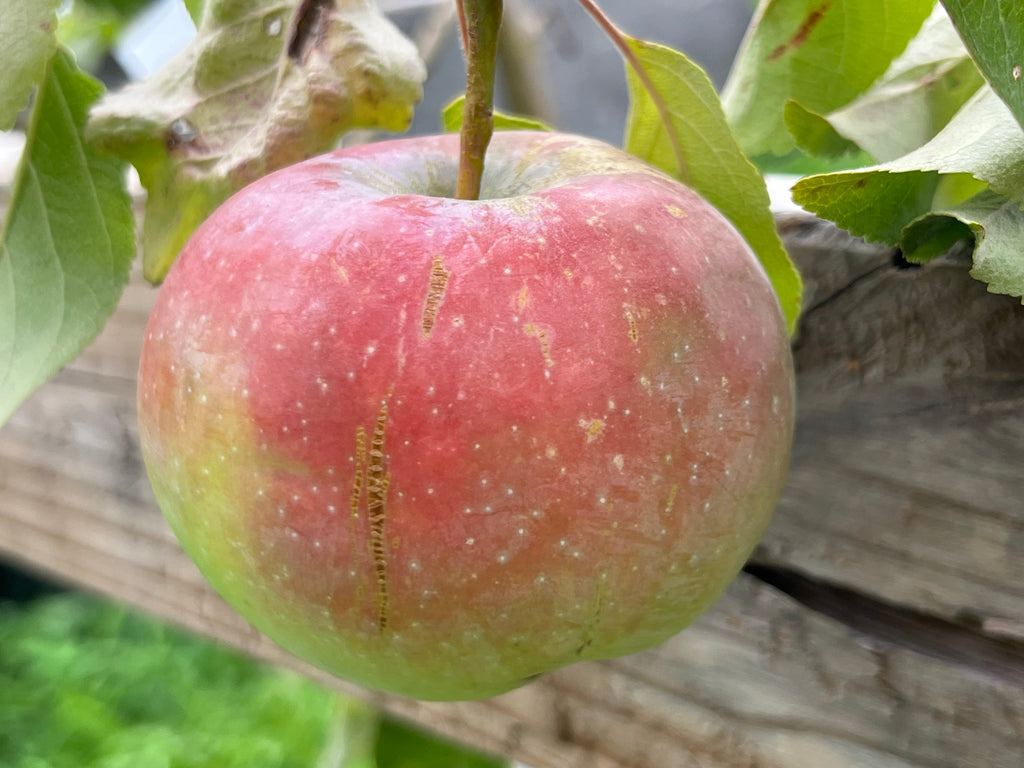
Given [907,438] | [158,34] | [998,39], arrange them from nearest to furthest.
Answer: [998,39]
[907,438]
[158,34]

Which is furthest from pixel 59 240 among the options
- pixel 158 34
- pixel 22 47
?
pixel 158 34

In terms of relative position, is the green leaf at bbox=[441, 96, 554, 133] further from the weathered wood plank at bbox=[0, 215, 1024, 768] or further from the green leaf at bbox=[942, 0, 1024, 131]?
the green leaf at bbox=[942, 0, 1024, 131]

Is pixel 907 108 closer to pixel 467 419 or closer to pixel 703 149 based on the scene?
pixel 703 149

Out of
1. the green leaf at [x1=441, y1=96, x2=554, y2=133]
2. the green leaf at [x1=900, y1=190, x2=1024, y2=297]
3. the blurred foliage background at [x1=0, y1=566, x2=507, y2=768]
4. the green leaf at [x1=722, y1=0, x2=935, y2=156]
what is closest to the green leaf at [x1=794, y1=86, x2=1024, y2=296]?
the green leaf at [x1=900, y1=190, x2=1024, y2=297]

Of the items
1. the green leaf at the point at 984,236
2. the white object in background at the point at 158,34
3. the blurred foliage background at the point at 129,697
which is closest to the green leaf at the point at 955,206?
the green leaf at the point at 984,236

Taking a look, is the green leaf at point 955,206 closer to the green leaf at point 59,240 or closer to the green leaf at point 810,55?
the green leaf at point 810,55

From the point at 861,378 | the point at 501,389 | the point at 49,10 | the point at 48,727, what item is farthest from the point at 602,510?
the point at 48,727

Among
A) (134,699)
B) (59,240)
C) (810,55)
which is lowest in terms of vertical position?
(134,699)
